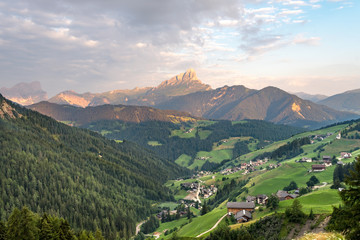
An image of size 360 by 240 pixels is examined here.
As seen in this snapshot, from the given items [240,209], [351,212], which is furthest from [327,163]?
[351,212]

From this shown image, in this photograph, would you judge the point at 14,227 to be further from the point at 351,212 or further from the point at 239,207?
the point at 239,207

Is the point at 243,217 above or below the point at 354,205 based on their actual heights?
below

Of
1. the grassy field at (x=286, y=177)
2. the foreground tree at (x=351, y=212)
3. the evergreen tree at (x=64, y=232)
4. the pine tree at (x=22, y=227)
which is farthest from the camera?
the grassy field at (x=286, y=177)

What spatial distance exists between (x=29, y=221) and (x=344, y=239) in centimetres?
6402

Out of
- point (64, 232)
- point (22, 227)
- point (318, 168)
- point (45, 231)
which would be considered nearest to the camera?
point (22, 227)


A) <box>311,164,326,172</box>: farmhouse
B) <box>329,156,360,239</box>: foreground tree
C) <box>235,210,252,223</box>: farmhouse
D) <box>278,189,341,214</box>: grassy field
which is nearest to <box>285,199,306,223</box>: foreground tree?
<box>278,189,341,214</box>: grassy field

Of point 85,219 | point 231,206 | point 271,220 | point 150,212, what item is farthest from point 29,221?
point 150,212

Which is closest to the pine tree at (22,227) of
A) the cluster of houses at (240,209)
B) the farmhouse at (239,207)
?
the cluster of houses at (240,209)

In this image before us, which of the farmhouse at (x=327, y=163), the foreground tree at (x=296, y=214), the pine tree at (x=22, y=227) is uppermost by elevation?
the pine tree at (x=22, y=227)

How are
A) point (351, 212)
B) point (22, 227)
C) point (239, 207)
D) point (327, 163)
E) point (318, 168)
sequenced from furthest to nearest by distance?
point (327, 163), point (318, 168), point (239, 207), point (22, 227), point (351, 212)

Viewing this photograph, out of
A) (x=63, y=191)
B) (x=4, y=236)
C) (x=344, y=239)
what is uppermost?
(x=344, y=239)

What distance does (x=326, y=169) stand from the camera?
520 ft

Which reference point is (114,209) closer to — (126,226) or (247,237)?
(126,226)

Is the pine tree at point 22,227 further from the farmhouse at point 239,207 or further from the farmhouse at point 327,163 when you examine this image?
the farmhouse at point 327,163
